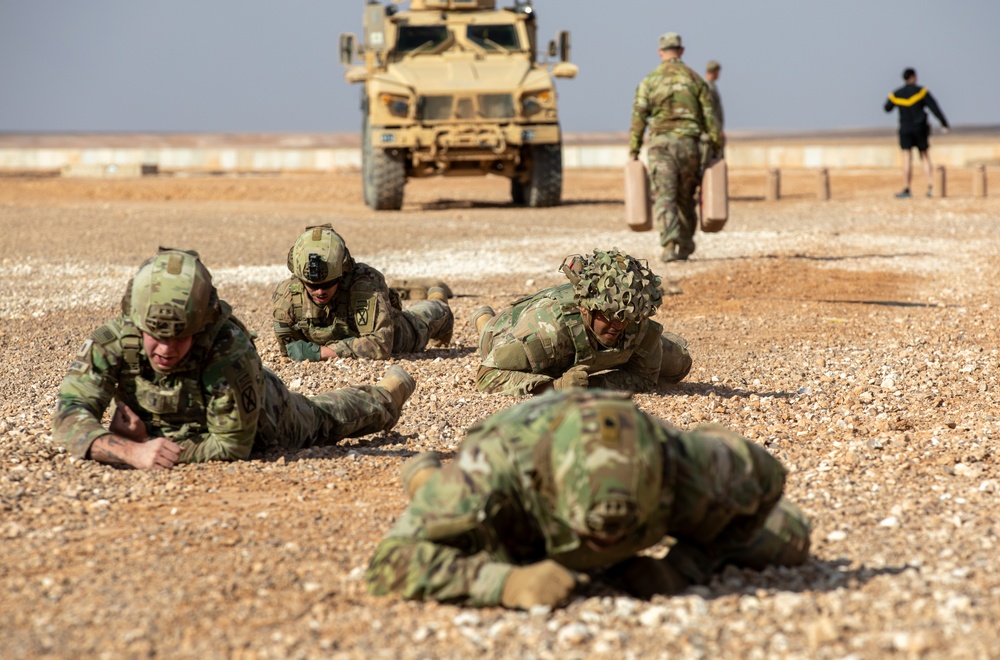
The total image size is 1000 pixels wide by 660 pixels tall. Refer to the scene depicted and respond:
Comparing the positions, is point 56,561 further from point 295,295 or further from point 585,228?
point 585,228

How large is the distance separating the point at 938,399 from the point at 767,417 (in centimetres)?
98

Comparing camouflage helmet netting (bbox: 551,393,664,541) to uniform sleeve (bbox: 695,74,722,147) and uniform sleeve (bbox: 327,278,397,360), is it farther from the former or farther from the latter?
uniform sleeve (bbox: 695,74,722,147)

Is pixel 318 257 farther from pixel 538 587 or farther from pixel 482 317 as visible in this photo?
pixel 538 587

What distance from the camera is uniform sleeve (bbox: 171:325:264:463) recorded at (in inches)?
205

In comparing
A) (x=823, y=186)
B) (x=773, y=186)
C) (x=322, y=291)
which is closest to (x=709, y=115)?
(x=322, y=291)

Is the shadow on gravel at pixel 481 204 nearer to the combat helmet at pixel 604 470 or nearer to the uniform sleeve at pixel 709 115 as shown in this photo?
the uniform sleeve at pixel 709 115

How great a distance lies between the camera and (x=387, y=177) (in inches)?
813

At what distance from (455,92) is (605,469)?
16622mm

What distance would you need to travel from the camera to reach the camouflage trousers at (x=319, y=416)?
5.68 meters

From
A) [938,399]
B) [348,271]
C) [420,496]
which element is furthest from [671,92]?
[420,496]

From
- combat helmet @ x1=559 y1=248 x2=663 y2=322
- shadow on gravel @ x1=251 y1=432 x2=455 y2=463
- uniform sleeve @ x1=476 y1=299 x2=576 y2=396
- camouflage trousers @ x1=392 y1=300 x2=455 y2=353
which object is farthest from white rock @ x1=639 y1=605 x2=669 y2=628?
camouflage trousers @ x1=392 y1=300 x2=455 y2=353

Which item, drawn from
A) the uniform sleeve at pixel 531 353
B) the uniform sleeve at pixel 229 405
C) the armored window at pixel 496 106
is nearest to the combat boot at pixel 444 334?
the uniform sleeve at pixel 531 353

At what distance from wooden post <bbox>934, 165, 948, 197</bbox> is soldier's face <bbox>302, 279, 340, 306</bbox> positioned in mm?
16949

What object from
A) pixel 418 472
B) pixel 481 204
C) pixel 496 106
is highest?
pixel 496 106
